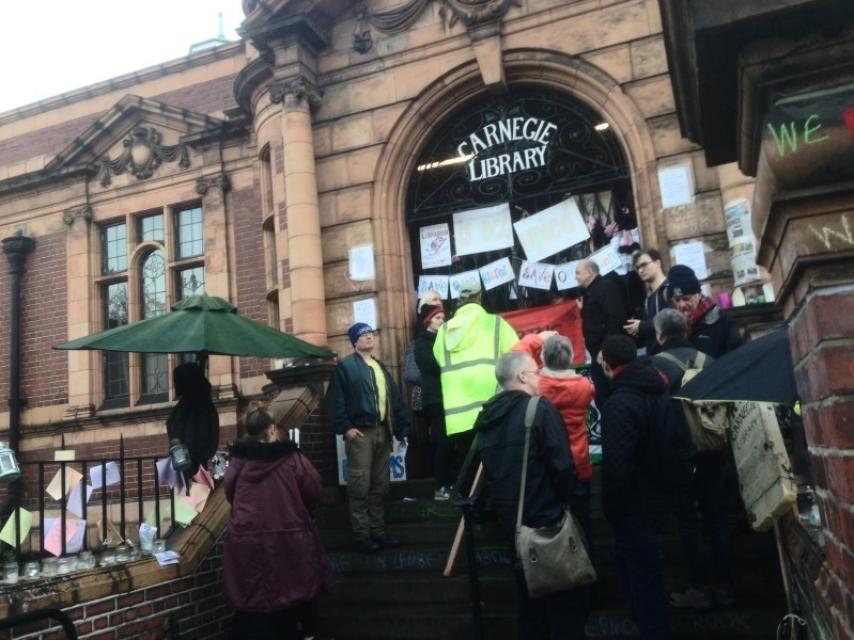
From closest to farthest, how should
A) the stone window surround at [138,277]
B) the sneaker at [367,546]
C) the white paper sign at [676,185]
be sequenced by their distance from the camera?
the sneaker at [367,546]
the white paper sign at [676,185]
the stone window surround at [138,277]

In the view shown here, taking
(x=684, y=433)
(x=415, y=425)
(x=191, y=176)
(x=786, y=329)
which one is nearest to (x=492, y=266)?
(x=415, y=425)

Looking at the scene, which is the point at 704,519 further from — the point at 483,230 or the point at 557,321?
the point at 483,230

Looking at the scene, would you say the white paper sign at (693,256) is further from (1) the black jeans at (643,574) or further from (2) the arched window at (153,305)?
(2) the arched window at (153,305)

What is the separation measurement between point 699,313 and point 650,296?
0.78 metres

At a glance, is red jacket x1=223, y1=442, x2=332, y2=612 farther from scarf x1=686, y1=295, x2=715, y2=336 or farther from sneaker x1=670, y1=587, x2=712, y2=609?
scarf x1=686, y1=295, x2=715, y2=336

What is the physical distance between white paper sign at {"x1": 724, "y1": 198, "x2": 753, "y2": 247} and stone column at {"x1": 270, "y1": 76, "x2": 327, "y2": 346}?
15.3 feet

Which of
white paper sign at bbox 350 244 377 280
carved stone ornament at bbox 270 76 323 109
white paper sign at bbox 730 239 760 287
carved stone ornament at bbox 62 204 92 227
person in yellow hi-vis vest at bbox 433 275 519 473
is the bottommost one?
person in yellow hi-vis vest at bbox 433 275 519 473

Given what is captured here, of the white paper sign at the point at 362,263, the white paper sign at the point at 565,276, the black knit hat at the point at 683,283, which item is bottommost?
the black knit hat at the point at 683,283

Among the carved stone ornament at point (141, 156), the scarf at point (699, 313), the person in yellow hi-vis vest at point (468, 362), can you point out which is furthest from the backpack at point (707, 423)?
the carved stone ornament at point (141, 156)

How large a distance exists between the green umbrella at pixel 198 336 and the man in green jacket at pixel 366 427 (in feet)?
1.74

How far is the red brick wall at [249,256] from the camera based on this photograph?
11547mm

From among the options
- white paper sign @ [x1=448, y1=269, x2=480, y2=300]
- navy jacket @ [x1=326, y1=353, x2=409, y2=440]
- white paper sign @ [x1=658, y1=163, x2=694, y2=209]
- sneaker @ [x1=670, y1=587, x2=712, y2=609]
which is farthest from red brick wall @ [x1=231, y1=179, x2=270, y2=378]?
sneaker @ [x1=670, y1=587, x2=712, y2=609]

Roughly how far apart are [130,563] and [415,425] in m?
3.99

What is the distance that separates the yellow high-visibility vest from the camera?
238 inches
